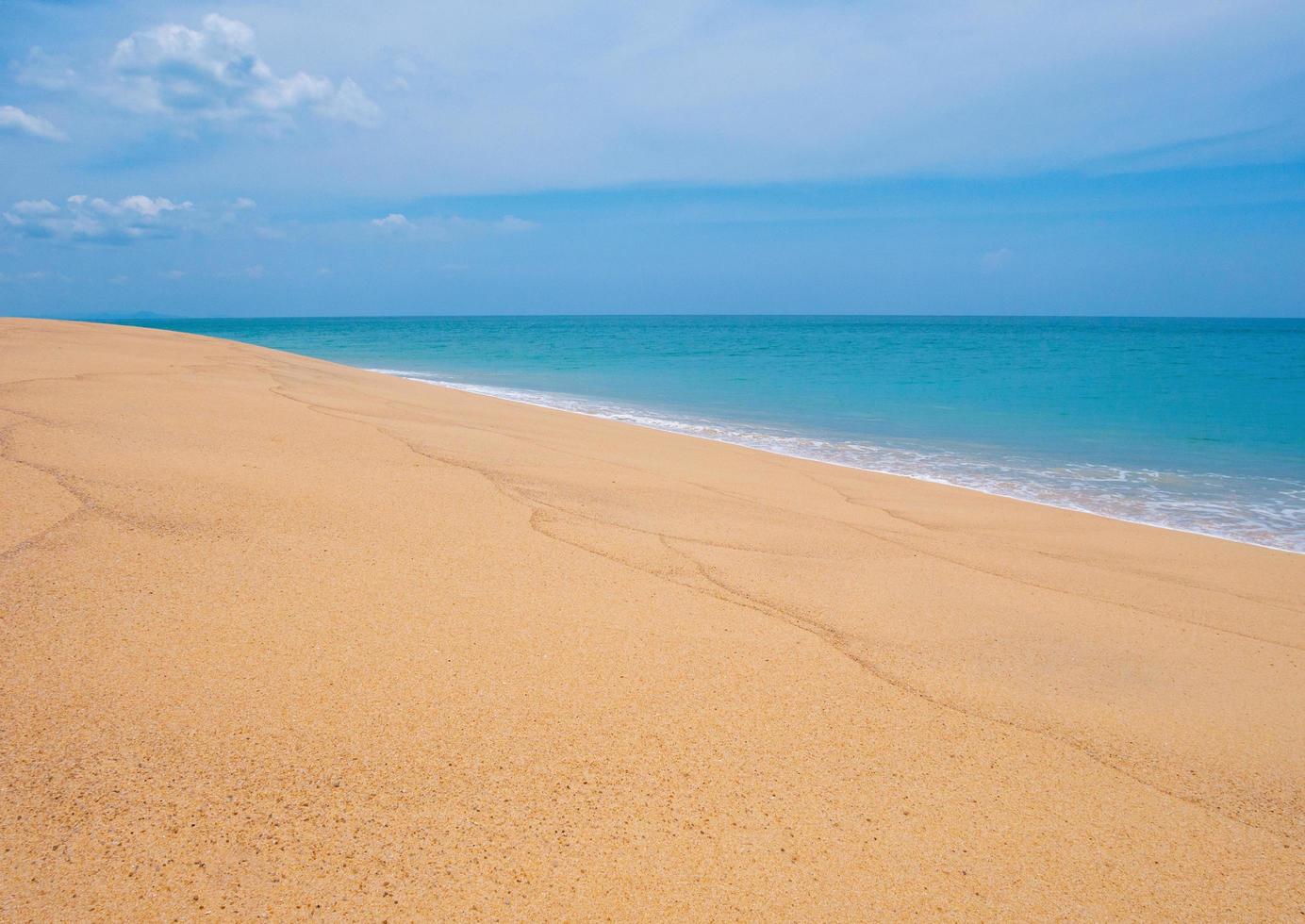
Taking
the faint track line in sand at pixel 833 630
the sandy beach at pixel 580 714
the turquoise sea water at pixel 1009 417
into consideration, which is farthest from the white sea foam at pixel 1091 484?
the faint track line in sand at pixel 833 630

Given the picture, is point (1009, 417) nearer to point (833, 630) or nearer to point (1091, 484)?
point (1091, 484)

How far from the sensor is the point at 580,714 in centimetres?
219

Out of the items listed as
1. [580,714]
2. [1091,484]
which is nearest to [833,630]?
[580,714]

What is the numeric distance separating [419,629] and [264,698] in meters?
0.56

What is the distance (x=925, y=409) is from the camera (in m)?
15.2

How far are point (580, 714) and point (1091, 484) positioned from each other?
8176 millimetres

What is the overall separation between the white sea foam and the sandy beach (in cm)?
282

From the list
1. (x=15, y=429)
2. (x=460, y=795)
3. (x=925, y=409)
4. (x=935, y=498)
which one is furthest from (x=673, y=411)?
(x=460, y=795)

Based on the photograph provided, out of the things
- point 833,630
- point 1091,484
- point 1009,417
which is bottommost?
point 1091,484

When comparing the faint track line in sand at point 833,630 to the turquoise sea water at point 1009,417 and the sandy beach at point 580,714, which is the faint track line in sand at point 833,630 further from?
the turquoise sea water at point 1009,417

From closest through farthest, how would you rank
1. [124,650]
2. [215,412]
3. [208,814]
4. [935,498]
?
[208,814] < [124,650] < [215,412] < [935,498]

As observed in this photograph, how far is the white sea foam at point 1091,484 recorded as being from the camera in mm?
6871

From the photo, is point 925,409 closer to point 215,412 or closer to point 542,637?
point 215,412

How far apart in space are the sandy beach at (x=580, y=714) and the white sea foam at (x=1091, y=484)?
2.82 meters
